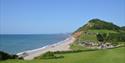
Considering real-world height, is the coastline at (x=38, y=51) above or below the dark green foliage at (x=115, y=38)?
below

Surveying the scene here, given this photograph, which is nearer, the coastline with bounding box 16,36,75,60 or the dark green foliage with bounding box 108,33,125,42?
the coastline with bounding box 16,36,75,60

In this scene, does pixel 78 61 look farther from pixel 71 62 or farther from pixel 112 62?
pixel 112 62

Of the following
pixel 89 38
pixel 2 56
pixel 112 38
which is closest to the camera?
pixel 2 56

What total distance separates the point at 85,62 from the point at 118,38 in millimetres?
64746

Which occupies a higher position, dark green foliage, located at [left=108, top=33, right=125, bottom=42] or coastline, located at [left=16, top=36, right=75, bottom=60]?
dark green foliage, located at [left=108, top=33, right=125, bottom=42]

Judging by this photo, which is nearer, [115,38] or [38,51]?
[38,51]

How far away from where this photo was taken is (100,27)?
13925cm

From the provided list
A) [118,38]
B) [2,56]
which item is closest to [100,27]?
[118,38]

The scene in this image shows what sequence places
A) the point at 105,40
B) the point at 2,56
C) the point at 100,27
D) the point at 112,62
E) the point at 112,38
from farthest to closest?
1. the point at 100,27
2. the point at 112,38
3. the point at 105,40
4. the point at 2,56
5. the point at 112,62

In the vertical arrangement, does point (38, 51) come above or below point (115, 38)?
below

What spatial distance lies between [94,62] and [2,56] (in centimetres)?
1407

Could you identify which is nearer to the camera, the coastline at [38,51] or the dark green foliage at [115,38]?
the coastline at [38,51]

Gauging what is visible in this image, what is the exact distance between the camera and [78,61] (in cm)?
4266

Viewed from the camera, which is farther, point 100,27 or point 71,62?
point 100,27
